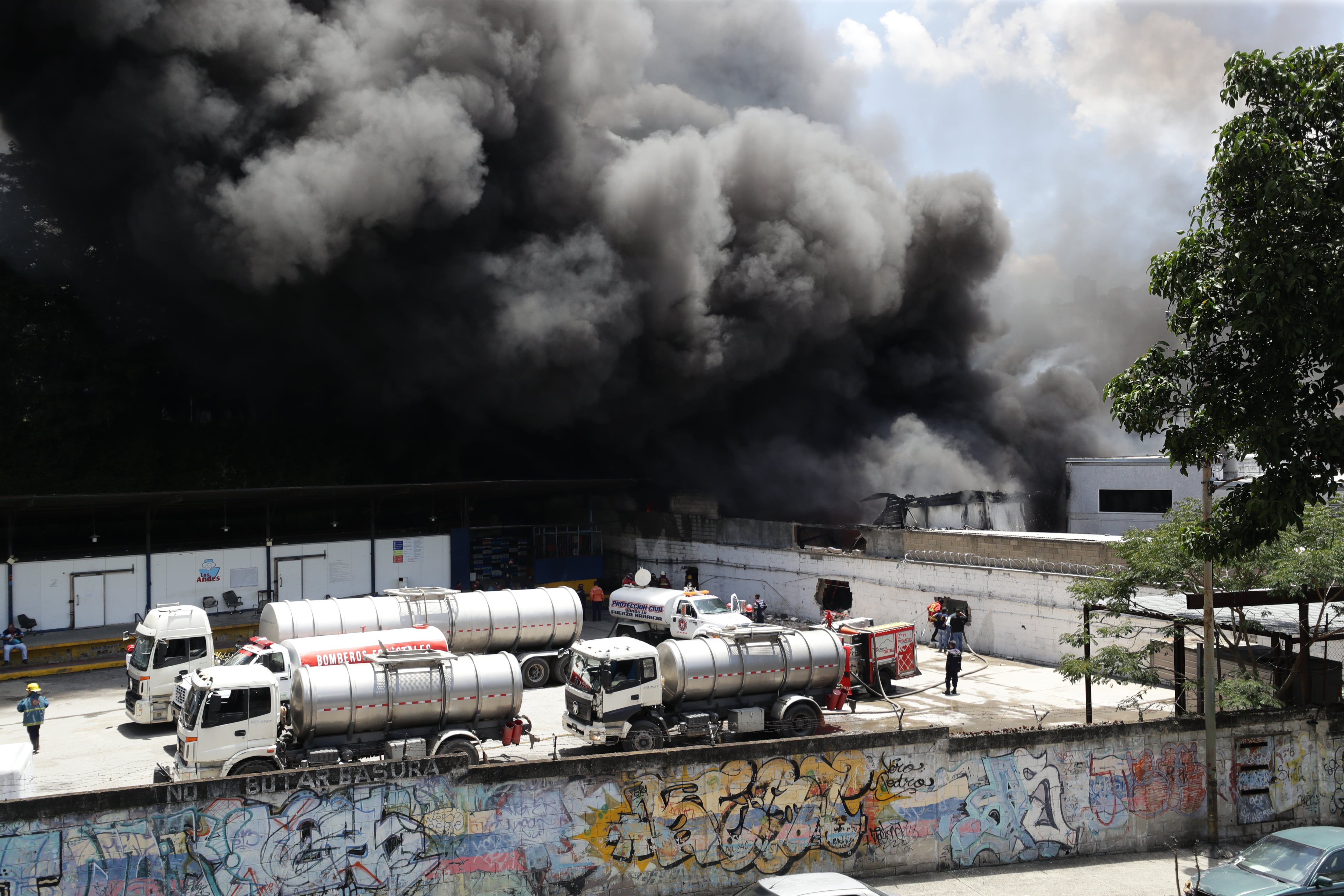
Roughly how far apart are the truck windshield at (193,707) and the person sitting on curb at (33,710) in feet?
12.7

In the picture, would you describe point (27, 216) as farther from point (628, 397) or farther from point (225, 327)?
point (628, 397)

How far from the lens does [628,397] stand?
3738 centimetres

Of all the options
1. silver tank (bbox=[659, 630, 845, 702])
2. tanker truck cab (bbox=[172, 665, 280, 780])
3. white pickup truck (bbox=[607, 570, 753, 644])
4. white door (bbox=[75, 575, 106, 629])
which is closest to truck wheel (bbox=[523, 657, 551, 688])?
white pickup truck (bbox=[607, 570, 753, 644])

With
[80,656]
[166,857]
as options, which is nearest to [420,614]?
[80,656]

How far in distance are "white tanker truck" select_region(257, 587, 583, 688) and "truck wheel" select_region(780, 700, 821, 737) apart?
6.16m

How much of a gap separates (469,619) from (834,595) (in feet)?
38.3

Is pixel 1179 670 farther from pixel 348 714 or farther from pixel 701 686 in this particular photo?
pixel 348 714

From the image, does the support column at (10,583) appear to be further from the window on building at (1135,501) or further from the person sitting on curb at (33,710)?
the window on building at (1135,501)

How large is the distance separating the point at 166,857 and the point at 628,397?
29029 mm

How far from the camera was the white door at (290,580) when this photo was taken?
27.7m

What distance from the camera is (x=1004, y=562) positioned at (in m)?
23.5

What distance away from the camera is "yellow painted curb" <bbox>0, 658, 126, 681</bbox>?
22.1 m

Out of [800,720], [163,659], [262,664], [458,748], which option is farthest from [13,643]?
[800,720]

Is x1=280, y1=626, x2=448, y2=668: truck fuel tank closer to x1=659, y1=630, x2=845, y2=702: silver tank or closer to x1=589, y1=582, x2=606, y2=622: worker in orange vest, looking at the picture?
x1=659, y1=630, x2=845, y2=702: silver tank
